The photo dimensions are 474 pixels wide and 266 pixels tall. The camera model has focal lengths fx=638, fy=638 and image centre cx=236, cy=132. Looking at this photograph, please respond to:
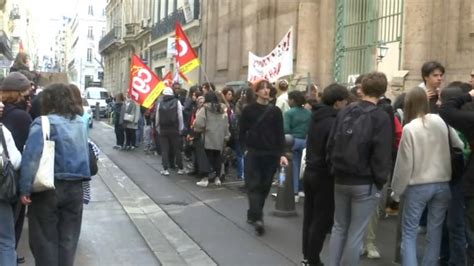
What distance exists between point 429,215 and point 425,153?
576mm

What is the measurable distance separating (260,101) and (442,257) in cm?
287

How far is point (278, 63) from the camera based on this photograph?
1248cm

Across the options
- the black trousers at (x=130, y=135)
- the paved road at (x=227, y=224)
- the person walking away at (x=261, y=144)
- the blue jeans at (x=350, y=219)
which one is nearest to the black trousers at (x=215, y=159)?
the paved road at (x=227, y=224)

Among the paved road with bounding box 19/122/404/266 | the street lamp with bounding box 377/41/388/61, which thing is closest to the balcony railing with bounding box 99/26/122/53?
the street lamp with bounding box 377/41/388/61

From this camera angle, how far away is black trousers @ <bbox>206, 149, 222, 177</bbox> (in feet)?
38.4

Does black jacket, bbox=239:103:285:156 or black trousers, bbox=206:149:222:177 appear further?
black trousers, bbox=206:149:222:177

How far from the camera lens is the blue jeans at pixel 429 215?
18.1 feet

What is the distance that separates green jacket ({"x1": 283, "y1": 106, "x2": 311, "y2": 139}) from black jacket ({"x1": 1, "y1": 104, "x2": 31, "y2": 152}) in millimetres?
4605

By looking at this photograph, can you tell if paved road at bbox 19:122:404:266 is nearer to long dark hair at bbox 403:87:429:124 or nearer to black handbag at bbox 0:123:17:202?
long dark hair at bbox 403:87:429:124

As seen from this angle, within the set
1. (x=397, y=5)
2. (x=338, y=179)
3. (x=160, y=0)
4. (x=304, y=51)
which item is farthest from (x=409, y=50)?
(x=160, y=0)

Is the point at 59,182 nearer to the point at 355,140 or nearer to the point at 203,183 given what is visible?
the point at 355,140

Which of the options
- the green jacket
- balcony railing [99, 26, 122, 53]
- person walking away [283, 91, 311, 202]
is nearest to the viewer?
person walking away [283, 91, 311, 202]

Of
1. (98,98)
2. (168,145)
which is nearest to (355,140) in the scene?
(168,145)

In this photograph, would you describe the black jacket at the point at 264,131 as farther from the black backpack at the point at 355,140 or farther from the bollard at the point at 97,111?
the bollard at the point at 97,111
